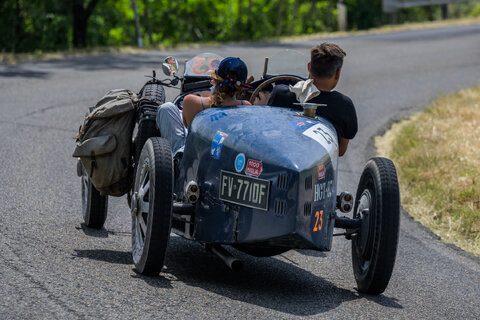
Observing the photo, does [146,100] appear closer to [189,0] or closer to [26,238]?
[26,238]

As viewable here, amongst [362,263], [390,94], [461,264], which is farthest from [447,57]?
[362,263]

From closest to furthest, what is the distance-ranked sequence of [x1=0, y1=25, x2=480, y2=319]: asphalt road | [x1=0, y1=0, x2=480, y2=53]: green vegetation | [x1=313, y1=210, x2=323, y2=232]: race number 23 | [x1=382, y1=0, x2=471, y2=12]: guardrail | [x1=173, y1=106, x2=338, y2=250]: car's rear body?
[x1=0, y1=25, x2=480, y2=319]: asphalt road → [x1=173, y1=106, x2=338, y2=250]: car's rear body → [x1=313, y1=210, x2=323, y2=232]: race number 23 → [x1=0, y1=0, x2=480, y2=53]: green vegetation → [x1=382, y1=0, x2=471, y2=12]: guardrail

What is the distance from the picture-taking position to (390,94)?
16.9 meters

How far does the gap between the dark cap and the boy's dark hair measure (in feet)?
1.65

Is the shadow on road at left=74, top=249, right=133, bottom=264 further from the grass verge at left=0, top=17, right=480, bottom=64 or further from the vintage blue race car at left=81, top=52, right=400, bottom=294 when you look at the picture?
the grass verge at left=0, top=17, right=480, bottom=64

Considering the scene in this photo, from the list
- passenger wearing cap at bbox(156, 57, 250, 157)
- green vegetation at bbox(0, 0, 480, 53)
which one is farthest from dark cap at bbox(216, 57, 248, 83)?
green vegetation at bbox(0, 0, 480, 53)

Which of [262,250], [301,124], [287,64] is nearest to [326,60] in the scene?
[301,124]

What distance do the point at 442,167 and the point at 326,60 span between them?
15.3ft

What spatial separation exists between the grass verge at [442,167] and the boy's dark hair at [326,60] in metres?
2.71

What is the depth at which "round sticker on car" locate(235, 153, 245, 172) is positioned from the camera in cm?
523

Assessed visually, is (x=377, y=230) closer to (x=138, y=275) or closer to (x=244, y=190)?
(x=244, y=190)

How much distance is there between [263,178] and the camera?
5117 millimetres

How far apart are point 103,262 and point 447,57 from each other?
18.3m

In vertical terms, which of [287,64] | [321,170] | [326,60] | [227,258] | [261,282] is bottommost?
[261,282]
